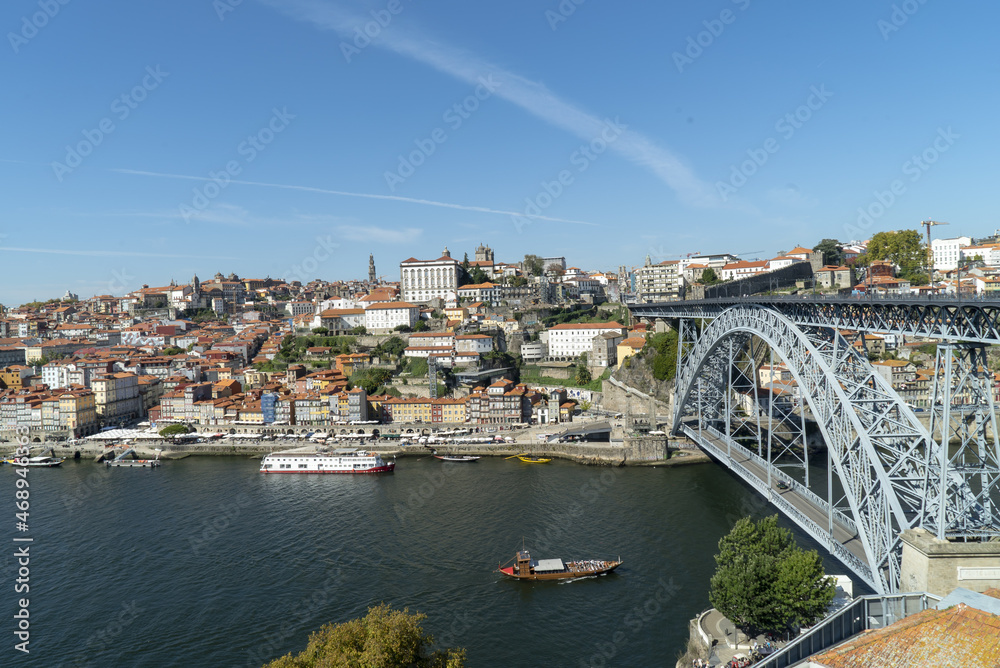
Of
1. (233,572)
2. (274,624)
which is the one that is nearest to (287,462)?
(233,572)

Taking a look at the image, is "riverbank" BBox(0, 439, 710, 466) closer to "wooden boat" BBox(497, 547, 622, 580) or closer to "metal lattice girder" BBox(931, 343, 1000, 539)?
"wooden boat" BBox(497, 547, 622, 580)

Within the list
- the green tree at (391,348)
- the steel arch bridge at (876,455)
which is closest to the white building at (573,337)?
the green tree at (391,348)

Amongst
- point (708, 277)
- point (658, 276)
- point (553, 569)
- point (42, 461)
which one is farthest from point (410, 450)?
point (658, 276)

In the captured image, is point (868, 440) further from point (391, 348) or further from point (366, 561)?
point (391, 348)

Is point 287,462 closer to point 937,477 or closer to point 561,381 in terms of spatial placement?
point 561,381

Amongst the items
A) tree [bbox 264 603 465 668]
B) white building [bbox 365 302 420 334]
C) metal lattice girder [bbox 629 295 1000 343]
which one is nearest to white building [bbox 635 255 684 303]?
white building [bbox 365 302 420 334]

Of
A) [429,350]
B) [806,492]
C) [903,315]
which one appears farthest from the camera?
[429,350]

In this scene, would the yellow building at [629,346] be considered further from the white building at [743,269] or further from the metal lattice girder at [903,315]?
the metal lattice girder at [903,315]
